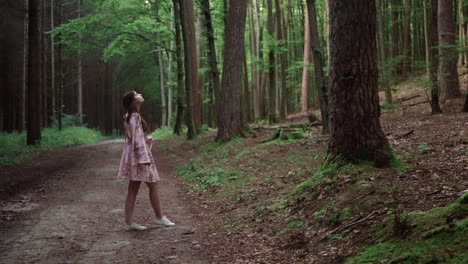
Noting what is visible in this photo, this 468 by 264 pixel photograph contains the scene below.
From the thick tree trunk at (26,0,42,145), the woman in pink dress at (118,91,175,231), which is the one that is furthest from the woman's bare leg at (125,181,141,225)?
the thick tree trunk at (26,0,42,145)

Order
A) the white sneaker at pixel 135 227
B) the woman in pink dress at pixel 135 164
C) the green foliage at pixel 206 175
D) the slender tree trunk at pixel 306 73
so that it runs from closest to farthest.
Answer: the white sneaker at pixel 135 227 → the woman in pink dress at pixel 135 164 → the green foliage at pixel 206 175 → the slender tree trunk at pixel 306 73

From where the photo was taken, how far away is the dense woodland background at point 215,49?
1384cm

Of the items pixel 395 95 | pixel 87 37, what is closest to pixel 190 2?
pixel 87 37

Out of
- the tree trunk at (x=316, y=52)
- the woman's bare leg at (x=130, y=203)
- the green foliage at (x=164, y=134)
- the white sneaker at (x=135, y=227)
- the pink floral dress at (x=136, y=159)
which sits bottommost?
the white sneaker at (x=135, y=227)

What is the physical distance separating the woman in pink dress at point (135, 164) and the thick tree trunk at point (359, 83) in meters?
3.06

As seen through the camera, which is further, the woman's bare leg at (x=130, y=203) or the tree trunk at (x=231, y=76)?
the tree trunk at (x=231, y=76)

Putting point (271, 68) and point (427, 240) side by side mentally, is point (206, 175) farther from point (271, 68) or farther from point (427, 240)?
point (271, 68)

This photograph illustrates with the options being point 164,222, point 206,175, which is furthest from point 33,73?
point 164,222

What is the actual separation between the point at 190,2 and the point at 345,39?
56.4 ft

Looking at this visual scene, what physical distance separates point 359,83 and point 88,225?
4774mm

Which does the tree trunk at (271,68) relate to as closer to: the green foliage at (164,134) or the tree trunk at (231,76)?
the tree trunk at (231,76)

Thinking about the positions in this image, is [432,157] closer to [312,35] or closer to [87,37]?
[312,35]

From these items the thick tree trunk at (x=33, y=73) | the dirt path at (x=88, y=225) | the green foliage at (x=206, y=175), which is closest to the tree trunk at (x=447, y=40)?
the green foliage at (x=206, y=175)

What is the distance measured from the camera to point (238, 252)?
500 centimetres
